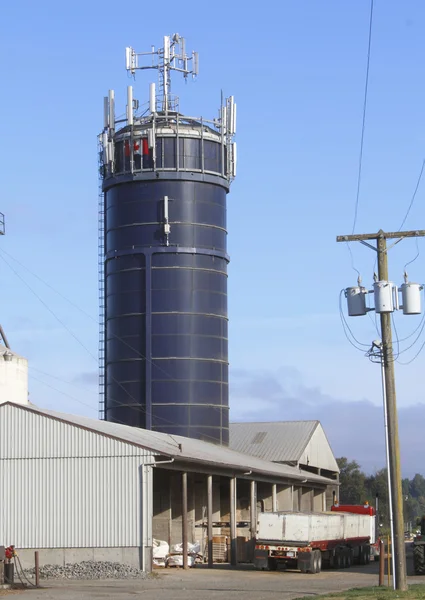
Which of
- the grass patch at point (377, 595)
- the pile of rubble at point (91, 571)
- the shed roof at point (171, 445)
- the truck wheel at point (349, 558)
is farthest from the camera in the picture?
the truck wheel at point (349, 558)

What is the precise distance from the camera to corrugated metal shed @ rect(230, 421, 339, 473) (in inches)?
2704

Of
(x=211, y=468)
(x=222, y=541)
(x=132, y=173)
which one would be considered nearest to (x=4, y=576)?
(x=211, y=468)

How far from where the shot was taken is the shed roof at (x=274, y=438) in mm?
68606

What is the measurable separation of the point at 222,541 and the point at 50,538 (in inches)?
425

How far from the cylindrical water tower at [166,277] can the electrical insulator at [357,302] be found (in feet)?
89.6

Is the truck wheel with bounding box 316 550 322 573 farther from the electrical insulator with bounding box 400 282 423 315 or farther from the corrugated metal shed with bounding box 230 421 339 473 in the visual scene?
the corrugated metal shed with bounding box 230 421 339 473

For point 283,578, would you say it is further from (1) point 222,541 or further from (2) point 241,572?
(1) point 222,541

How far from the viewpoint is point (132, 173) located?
190ft

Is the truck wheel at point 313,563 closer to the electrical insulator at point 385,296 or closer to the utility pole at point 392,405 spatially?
the utility pole at point 392,405

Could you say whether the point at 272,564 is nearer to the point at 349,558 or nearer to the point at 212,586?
the point at 349,558

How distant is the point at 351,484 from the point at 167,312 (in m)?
112

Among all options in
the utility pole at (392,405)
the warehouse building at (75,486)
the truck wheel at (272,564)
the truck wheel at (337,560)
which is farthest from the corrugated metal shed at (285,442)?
the utility pole at (392,405)

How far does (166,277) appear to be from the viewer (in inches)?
2235

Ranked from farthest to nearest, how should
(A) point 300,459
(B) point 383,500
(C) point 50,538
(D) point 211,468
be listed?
(B) point 383,500, (A) point 300,459, (D) point 211,468, (C) point 50,538
